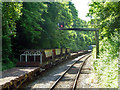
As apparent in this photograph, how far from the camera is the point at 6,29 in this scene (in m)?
17.9

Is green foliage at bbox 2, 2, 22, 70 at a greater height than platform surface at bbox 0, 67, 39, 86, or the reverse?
green foliage at bbox 2, 2, 22, 70

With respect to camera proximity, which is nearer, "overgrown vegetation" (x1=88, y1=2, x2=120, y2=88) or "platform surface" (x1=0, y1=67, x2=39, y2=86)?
"platform surface" (x1=0, y1=67, x2=39, y2=86)

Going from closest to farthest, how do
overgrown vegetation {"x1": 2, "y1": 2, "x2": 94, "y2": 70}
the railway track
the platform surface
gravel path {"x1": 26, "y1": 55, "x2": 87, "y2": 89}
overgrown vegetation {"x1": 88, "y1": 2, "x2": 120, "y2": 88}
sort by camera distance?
the platform surface
overgrown vegetation {"x1": 88, "y1": 2, "x2": 120, "y2": 88}
the railway track
gravel path {"x1": 26, "y1": 55, "x2": 87, "y2": 89}
overgrown vegetation {"x1": 2, "y1": 2, "x2": 94, "y2": 70}

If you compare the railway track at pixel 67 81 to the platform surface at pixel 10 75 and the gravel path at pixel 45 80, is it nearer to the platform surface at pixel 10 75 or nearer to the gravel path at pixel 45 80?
the gravel path at pixel 45 80

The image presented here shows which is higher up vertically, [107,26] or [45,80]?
[107,26]

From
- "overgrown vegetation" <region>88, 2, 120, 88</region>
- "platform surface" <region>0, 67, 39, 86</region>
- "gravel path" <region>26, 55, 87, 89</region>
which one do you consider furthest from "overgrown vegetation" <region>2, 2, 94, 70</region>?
"overgrown vegetation" <region>88, 2, 120, 88</region>

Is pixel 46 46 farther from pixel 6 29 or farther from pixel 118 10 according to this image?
pixel 118 10

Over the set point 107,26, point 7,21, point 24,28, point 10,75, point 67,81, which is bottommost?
point 67,81

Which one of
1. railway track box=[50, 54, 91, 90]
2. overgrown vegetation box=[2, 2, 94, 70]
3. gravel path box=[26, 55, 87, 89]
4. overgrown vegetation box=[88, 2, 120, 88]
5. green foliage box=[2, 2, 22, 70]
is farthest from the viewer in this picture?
overgrown vegetation box=[2, 2, 94, 70]

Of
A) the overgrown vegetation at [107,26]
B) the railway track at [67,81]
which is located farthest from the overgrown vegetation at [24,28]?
the overgrown vegetation at [107,26]

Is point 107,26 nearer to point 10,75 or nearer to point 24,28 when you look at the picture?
point 10,75

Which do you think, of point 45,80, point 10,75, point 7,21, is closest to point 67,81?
point 45,80

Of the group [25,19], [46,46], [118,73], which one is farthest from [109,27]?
[46,46]

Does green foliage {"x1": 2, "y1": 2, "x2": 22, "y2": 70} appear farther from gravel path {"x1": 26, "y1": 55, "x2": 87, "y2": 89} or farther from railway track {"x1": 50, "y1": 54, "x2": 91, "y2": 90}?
railway track {"x1": 50, "y1": 54, "x2": 91, "y2": 90}
